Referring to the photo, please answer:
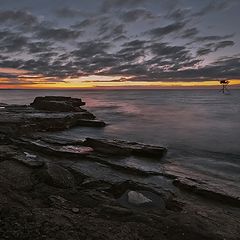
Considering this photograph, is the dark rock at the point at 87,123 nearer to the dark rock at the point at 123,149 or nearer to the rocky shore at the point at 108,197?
the rocky shore at the point at 108,197

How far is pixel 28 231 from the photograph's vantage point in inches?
310

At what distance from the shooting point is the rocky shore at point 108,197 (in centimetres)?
859

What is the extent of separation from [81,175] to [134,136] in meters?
17.2

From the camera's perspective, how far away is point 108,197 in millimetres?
11812

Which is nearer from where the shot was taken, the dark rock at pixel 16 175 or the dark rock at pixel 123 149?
the dark rock at pixel 16 175

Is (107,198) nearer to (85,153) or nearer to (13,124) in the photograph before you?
(85,153)

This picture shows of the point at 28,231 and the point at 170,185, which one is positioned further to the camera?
the point at 170,185

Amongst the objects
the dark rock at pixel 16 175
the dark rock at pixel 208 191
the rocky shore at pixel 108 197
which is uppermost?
the dark rock at pixel 16 175

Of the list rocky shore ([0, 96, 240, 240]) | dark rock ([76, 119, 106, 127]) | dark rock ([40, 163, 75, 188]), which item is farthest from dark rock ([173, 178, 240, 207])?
dark rock ([76, 119, 106, 127])

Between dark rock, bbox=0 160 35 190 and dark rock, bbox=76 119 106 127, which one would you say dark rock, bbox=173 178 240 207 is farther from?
dark rock, bbox=76 119 106 127

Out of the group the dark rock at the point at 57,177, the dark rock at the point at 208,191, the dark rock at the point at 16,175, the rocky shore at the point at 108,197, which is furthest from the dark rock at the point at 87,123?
the dark rock at the point at 208,191

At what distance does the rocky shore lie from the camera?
859 centimetres

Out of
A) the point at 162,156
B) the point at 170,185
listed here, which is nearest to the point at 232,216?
the point at 170,185

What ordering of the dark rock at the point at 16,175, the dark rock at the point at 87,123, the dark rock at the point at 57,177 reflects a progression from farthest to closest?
1. the dark rock at the point at 87,123
2. the dark rock at the point at 57,177
3. the dark rock at the point at 16,175
